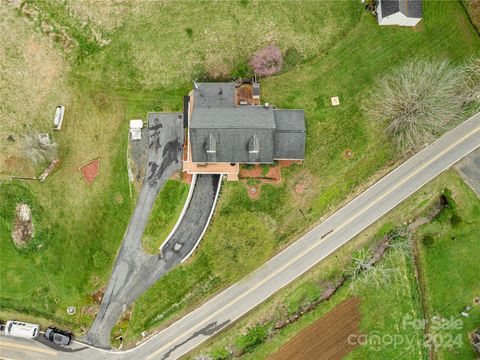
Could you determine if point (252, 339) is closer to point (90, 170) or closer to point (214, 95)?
point (90, 170)

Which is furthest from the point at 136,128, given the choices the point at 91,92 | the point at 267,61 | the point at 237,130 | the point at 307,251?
the point at 307,251

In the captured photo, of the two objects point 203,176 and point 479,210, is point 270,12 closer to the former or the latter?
point 203,176

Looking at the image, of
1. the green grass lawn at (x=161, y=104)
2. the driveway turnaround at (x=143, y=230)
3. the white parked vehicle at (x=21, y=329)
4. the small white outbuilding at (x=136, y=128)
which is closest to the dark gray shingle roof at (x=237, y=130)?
the green grass lawn at (x=161, y=104)

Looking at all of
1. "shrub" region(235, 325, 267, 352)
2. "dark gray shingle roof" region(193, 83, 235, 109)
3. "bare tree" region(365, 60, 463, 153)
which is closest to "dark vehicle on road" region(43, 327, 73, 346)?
"shrub" region(235, 325, 267, 352)

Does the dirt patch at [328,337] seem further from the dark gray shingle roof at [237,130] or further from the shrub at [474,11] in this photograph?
the shrub at [474,11]

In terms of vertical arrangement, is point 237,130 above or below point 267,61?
below
